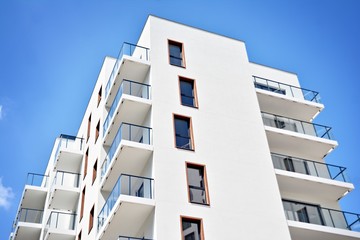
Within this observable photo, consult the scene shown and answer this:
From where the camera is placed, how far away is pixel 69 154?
33.8 metres

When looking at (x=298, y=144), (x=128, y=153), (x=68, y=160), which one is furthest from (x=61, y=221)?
(x=298, y=144)

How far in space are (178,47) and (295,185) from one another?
10206 millimetres

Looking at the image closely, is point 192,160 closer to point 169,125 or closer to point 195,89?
point 169,125

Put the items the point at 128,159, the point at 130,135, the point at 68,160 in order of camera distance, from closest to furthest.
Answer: the point at 128,159 → the point at 130,135 → the point at 68,160

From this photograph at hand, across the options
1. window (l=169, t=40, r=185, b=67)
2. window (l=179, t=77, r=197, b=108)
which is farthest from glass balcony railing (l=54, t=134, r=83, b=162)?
window (l=179, t=77, r=197, b=108)

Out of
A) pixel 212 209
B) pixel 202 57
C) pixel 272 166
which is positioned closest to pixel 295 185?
pixel 272 166

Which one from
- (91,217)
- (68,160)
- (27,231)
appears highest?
(68,160)

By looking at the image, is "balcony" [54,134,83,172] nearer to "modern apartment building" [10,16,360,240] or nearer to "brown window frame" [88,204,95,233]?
"modern apartment building" [10,16,360,240]

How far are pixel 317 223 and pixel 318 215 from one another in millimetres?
588

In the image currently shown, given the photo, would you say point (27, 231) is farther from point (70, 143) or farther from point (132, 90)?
point (132, 90)

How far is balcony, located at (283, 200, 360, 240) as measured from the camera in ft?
79.2

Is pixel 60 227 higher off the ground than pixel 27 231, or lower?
lower

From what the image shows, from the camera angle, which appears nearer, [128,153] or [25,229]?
[128,153]

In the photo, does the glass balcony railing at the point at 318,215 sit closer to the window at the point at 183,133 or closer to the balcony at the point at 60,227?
the window at the point at 183,133
